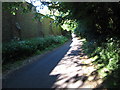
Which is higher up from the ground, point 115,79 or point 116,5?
point 116,5

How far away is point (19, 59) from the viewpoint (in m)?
9.73

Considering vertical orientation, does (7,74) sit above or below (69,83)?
below

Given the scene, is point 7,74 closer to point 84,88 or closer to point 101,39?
point 84,88

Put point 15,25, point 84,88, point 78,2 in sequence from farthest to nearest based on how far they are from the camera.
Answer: point 15,25 → point 84,88 → point 78,2

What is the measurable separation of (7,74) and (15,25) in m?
8.90

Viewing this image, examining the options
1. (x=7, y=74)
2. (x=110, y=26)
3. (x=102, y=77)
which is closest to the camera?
(x=102, y=77)

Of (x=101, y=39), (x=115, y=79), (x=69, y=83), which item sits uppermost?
(x=101, y=39)

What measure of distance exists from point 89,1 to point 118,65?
1957mm

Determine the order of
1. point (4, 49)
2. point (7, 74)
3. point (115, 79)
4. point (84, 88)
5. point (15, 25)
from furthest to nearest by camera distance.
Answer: point (15, 25) → point (4, 49) → point (7, 74) → point (84, 88) → point (115, 79)

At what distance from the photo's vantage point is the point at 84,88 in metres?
4.09

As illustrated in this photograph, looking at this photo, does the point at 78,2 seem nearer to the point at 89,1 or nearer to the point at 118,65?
the point at 89,1

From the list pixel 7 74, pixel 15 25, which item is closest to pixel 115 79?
pixel 7 74

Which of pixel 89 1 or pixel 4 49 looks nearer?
pixel 89 1

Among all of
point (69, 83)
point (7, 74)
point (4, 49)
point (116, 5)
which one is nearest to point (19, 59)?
point (4, 49)
